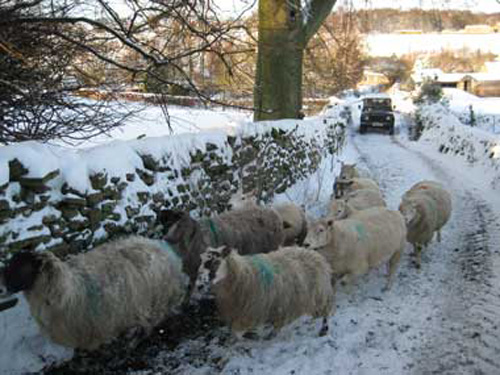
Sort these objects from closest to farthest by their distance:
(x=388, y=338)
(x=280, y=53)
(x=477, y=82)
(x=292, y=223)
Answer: (x=388, y=338) < (x=292, y=223) < (x=280, y=53) < (x=477, y=82)

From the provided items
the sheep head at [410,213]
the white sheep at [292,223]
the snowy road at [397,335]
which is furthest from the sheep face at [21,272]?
the sheep head at [410,213]

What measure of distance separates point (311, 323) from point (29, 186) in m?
3.18

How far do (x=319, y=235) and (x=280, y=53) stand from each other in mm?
6627

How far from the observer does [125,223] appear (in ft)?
16.3

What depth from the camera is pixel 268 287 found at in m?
4.50

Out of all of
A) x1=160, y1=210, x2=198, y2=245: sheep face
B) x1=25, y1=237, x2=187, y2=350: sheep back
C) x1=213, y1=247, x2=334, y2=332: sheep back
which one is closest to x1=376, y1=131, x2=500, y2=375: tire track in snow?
x1=213, y1=247, x2=334, y2=332: sheep back

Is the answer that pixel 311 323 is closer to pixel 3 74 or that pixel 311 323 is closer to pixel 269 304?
pixel 269 304

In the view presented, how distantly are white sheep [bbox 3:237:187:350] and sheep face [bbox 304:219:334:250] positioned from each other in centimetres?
167

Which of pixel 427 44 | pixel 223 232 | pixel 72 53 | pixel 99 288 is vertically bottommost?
pixel 223 232

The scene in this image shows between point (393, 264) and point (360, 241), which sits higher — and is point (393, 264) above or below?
below

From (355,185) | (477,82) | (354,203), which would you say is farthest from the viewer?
(477,82)

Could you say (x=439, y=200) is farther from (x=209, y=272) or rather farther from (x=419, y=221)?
(x=209, y=272)

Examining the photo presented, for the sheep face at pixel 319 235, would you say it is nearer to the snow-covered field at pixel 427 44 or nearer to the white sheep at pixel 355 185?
the white sheep at pixel 355 185

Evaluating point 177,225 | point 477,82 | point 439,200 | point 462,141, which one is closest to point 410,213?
point 439,200
